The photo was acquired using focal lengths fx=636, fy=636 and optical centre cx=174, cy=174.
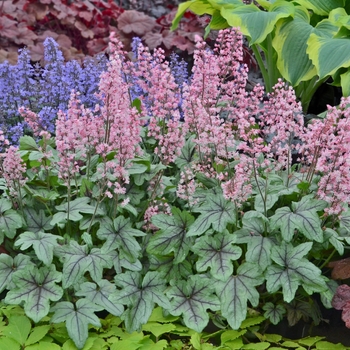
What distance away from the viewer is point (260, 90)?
2797 millimetres

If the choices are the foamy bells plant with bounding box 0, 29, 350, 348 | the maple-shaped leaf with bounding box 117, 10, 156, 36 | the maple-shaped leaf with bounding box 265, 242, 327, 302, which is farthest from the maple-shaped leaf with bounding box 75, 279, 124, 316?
the maple-shaped leaf with bounding box 117, 10, 156, 36

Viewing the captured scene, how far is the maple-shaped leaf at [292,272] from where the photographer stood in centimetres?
229

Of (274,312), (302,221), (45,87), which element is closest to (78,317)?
(274,312)

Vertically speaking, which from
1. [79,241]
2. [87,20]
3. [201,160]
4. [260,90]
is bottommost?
[87,20]

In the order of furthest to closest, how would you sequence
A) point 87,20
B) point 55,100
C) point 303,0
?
point 87,20 → point 303,0 → point 55,100

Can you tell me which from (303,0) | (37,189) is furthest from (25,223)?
(303,0)

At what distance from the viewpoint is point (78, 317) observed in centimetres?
227

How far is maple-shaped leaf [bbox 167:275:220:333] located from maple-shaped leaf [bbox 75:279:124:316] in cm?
20

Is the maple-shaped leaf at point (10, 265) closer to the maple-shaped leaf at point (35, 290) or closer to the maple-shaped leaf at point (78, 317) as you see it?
the maple-shaped leaf at point (35, 290)

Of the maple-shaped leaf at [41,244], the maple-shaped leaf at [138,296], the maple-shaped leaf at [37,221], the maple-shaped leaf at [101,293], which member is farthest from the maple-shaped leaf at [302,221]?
the maple-shaped leaf at [37,221]

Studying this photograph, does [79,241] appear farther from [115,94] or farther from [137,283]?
[115,94]

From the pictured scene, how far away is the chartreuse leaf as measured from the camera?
3727 mm

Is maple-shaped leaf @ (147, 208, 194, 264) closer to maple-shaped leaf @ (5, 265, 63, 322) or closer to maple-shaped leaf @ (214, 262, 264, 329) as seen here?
maple-shaped leaf @ (214, 262, 264, 329)

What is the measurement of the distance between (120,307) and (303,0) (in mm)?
2678
